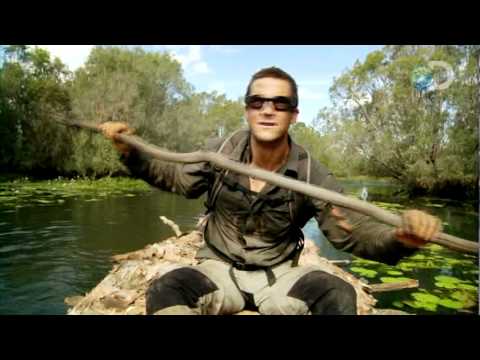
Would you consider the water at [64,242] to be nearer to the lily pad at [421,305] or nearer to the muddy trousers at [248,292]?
the muddy trousers at [248,292]

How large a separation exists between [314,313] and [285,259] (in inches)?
10.8

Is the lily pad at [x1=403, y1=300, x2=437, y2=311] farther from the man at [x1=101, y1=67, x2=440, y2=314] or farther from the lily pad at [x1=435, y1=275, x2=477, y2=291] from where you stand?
the man at [x1=101, y1=67, x2=440, y2=314]

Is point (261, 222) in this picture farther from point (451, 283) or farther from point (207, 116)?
point (207, 116)

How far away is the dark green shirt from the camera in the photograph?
5.04 ft

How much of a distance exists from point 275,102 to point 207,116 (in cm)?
1233

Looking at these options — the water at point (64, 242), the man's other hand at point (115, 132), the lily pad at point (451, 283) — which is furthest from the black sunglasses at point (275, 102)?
the lily pad at point (451, 283)

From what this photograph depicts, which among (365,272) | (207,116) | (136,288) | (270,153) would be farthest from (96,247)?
(207,116)

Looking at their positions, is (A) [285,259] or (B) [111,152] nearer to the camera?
(A) [285,259]

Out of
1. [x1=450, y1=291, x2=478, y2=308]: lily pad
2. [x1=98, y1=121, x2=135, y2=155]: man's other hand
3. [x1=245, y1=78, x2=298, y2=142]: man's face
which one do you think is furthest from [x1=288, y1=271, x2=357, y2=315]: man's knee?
[x1=450, y1=291, x2=478, y2=308]: lily pad

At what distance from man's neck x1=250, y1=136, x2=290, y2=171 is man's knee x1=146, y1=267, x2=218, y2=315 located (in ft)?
1.96

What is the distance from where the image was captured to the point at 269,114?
1582 mm

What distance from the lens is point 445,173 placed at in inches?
323
